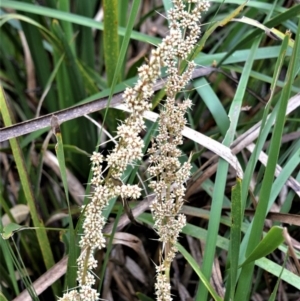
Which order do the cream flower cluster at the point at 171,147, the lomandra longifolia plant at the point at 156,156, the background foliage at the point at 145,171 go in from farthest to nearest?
the background foliage at the point at 145,171 → the cream flower cluster at the point at 171,147 → the lomandra longifolia plant at the point at 156,156

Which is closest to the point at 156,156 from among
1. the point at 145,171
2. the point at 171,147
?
the point at 171,147

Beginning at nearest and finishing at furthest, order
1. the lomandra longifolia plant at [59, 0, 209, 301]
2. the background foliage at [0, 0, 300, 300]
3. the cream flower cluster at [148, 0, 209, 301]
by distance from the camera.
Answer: the lomandra longifolia plant at [59, 0, 209, 301] → the cream flower cluster at [148, 0, 209, 301] → the background foliage at [0, 0, 300, 300]

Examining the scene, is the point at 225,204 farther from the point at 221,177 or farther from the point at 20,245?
the point at 20,245

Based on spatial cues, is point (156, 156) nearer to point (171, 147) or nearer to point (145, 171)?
point (171, 147)

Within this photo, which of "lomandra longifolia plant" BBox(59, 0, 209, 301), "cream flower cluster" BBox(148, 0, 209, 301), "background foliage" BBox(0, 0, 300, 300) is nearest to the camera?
"lomandra longifolia plant" BBox(59, 0, 209, 301)

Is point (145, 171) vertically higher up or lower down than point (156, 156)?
higher up
